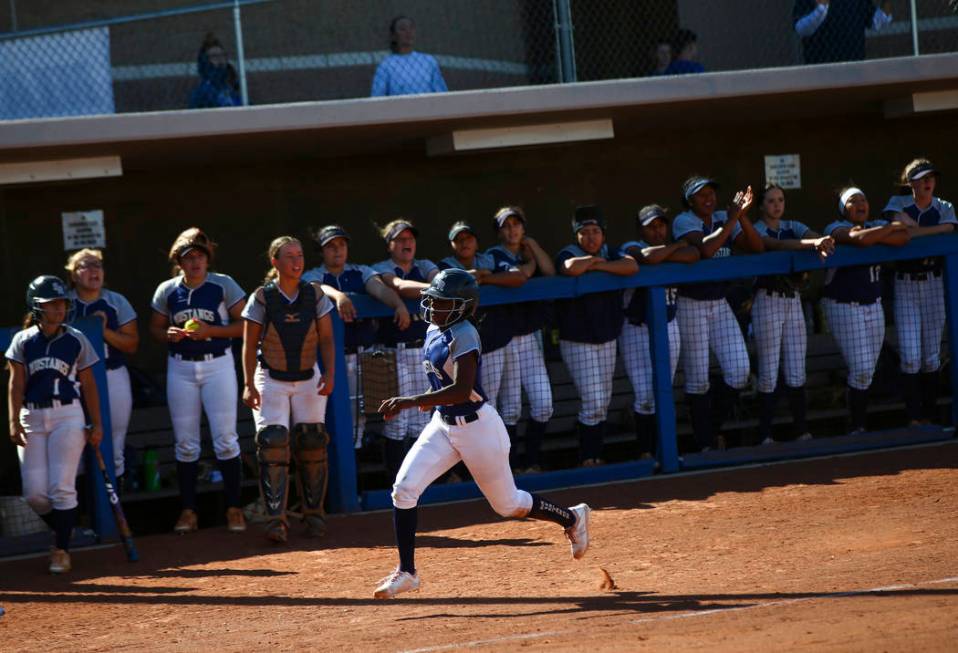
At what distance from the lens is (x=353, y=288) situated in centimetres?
909

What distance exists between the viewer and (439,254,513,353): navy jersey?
9.15 meters

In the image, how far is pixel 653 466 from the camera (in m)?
9.54

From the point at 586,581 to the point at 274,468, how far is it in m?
2.45

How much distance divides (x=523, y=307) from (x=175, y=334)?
2548 mm

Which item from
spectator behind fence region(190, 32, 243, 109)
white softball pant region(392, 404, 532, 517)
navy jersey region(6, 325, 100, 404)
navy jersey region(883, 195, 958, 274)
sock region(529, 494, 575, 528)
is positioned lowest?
sock region(529, 494, 575, 528)

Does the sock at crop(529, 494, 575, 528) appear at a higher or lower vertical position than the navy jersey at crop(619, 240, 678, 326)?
lower

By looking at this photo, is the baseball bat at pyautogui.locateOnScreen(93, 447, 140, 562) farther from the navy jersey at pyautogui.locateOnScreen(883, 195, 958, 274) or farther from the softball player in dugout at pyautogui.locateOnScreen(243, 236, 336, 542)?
the navy jersey at pyautogui.locateOnScreen(883, 195, 958, 274)

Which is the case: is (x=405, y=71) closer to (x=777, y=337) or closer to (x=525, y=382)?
(x=525, y=382)

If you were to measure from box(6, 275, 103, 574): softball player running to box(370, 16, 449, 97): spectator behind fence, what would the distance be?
384 cm

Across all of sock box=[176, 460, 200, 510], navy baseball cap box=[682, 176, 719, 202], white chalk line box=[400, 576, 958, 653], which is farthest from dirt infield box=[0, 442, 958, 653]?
navy baseball cap box=[682, 176, 719, 202]

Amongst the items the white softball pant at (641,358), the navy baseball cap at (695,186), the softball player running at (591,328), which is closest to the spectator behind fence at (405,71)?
the softball player running at (591,328)

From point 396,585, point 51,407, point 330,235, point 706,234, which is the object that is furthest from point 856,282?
point 51,407

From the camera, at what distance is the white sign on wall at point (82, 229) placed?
1155 centimetres

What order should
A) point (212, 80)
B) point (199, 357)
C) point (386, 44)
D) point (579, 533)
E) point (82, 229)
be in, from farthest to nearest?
point (386, 44), point (82, 229), point (212, 80), point (199, 357), point (579, 533)
